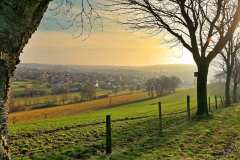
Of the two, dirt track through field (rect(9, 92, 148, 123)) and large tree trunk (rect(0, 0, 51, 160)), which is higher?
large tree trunk (rect(0, 0, 51, 160))

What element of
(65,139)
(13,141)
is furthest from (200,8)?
(13,141)

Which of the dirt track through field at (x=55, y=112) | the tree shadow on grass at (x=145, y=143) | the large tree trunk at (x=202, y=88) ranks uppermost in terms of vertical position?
the large tree trunk at (x=202, y=88)

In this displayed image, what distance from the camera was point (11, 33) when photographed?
324 cm

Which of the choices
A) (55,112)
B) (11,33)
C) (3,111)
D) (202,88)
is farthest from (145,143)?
(55,112)

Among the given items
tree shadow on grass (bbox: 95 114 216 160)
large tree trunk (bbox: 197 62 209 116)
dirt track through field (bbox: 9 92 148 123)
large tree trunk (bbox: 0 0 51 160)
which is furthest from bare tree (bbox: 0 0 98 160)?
dirt track through field (bbox: 9 92 148 123)

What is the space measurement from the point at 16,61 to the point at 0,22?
50 cm

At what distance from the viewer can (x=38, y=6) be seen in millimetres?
3488

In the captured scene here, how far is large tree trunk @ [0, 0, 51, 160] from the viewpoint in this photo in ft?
10.4

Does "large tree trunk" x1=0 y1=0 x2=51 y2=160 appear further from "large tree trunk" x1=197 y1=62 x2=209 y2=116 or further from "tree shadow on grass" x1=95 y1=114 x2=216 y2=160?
"large tree trunk" x1=197 y1=62 x2=209 y2=116

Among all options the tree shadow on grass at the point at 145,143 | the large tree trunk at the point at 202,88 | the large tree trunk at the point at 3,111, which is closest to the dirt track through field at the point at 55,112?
the large tree trunk at the point at 202,88

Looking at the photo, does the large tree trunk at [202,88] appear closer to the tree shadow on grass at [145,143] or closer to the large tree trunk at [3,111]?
the tree shadow on grass at [145,143]

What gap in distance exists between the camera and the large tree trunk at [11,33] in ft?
10.4

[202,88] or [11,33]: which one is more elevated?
[11,33]

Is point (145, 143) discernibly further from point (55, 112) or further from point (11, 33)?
point (55, 112)
